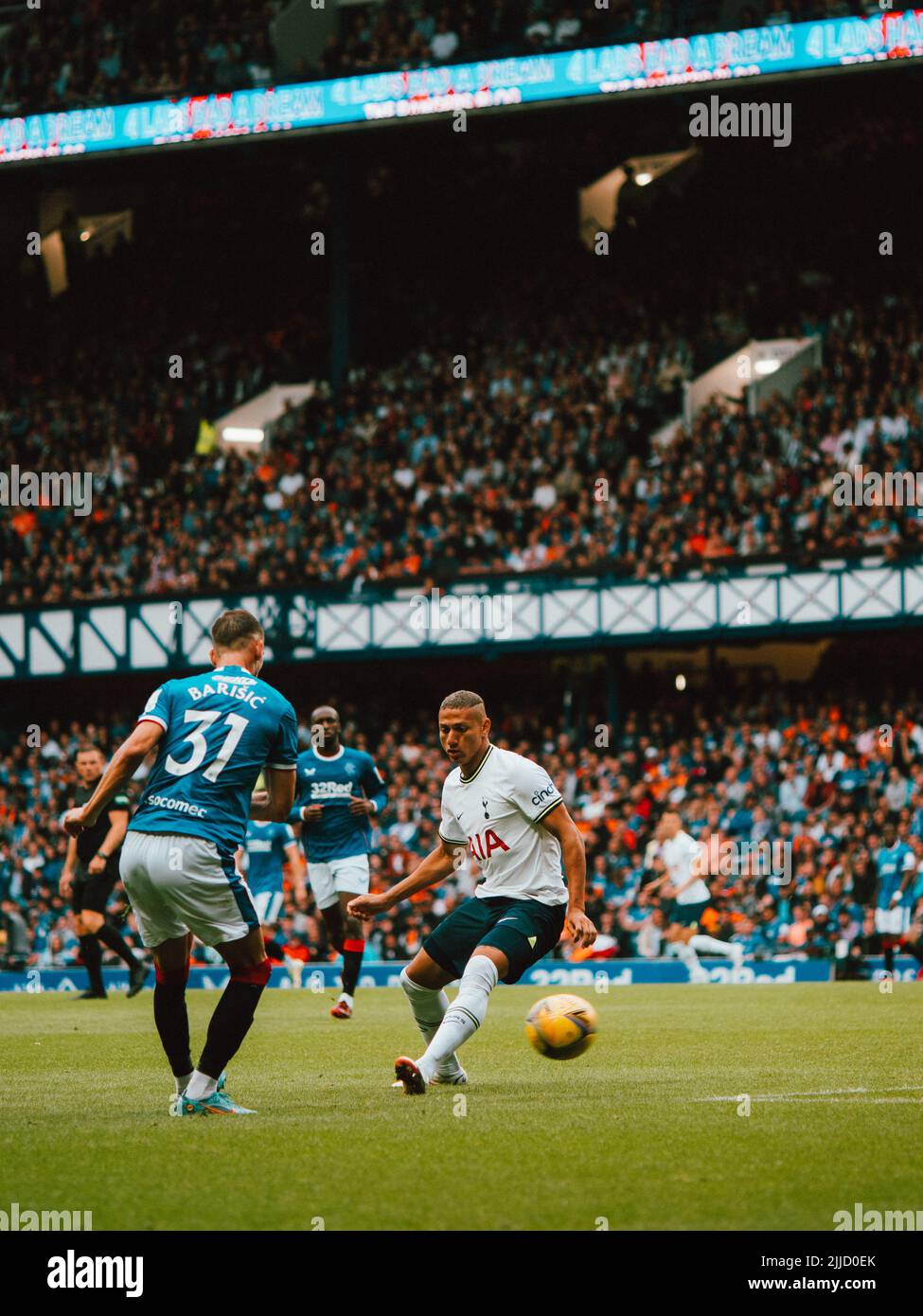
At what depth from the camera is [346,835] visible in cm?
Answer: 1680

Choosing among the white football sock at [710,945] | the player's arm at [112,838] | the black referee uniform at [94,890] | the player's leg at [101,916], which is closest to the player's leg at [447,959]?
the player's arm at [112,838]

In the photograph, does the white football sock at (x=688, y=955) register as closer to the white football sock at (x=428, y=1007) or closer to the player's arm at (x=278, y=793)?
the white football sock at (x=428, y=1007)

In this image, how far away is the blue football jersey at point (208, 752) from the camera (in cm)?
824

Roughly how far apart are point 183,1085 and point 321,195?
35.2m

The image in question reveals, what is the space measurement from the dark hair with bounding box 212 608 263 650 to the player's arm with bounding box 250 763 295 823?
606mm

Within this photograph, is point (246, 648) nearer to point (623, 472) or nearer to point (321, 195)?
point (623, 472)

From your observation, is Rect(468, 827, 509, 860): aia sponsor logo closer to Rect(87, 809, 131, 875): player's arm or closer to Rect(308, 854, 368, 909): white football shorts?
Rect(87, 809, 131, 875): player's arm

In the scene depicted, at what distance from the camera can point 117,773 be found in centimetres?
807

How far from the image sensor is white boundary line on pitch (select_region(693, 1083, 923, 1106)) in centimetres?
879

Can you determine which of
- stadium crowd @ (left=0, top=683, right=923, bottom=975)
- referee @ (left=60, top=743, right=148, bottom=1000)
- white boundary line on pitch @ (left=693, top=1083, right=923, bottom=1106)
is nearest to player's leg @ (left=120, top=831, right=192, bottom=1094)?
white boundary line on pitch @ (left=693, top=1083, right=923, bottom=1106)

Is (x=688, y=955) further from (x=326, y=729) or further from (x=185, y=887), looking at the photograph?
(x=185, y=887)

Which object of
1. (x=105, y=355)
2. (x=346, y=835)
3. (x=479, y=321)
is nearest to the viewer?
(x=346, y=835)

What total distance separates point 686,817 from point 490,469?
8.63 meters
